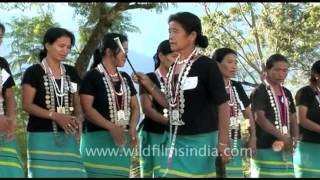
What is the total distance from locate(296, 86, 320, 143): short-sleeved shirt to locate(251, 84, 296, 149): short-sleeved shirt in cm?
19

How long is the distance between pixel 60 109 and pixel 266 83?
7.69 feet

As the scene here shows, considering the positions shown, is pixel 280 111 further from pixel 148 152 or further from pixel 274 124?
pixel 148 152

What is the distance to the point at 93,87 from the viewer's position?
18.7 ft

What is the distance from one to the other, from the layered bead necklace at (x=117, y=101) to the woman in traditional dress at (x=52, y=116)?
32 cm

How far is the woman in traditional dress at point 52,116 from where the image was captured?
5363 millimetres

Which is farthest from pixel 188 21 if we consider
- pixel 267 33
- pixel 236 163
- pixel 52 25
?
pixel 267 33

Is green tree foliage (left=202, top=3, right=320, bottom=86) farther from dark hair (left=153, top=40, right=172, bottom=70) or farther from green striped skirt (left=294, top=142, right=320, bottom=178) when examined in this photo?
dark hair (left=153, top=40, right=172, bottom=70)

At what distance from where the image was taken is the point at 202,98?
4605mm

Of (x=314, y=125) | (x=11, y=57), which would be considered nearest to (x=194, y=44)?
(x=314, y=125)

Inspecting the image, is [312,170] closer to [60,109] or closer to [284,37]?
[60,109]

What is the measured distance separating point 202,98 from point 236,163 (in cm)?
220

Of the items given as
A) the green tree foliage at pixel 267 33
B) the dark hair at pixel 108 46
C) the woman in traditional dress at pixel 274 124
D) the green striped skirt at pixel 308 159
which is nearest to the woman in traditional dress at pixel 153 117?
the dark hair at pixel 108 46

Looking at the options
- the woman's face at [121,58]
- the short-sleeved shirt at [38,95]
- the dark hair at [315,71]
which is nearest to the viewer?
the short-sleeved shirt at [38,95]

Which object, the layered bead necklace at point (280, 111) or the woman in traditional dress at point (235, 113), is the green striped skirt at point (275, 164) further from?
the layered bead necklace at point (280, 111)
